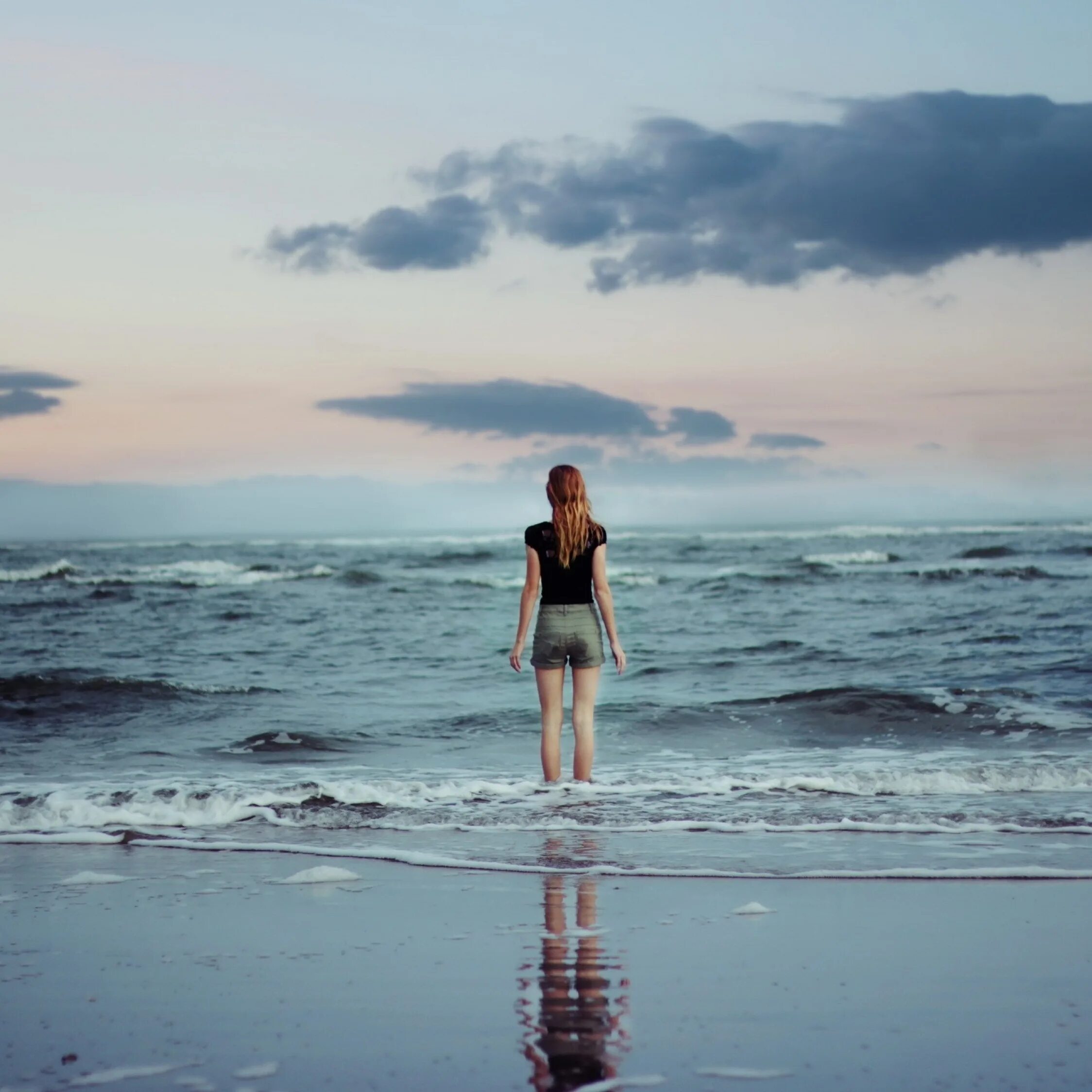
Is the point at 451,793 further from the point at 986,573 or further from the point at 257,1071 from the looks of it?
the point at 986,573

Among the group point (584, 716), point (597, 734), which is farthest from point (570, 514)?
point (597, 734)

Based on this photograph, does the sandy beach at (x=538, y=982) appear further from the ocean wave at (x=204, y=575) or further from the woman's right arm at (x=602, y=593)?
the ocean wave at (x=204, y=575)

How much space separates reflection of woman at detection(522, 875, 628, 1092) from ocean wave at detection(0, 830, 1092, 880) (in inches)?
39.4

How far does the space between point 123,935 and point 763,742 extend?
22.2ft

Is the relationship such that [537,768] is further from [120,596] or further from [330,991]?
[120,596]

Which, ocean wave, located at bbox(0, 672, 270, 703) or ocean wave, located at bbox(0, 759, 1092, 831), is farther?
ocean wave, located at bbox(0, 672, 270, 703)

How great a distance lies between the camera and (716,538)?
214 feet

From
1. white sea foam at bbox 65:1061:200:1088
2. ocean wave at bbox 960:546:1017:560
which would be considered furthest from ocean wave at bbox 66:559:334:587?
white sea foam at bbox 65:1061:200:1088

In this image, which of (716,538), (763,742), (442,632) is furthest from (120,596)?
(716,538)

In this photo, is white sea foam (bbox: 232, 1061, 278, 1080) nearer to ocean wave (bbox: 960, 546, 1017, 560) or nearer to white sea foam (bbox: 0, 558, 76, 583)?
white sea foam (bbox: 0, 558, 76, 583)

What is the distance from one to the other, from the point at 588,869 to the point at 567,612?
259cm

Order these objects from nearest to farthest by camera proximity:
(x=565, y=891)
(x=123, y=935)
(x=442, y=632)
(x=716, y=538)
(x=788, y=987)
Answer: (x=788, y=987) < (x=123, y=935) < (x=565, y=891) < (x=442, y=632) < (x=716, y=538)

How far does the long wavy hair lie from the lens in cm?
764

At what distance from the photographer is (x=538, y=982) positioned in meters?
3.78
